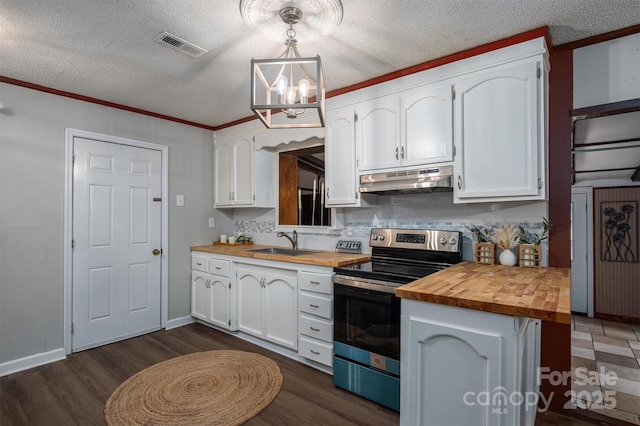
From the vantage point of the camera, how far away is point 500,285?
160 cm

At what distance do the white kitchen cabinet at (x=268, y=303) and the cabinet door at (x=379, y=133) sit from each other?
115cm

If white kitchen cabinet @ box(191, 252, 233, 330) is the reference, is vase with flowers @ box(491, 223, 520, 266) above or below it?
above

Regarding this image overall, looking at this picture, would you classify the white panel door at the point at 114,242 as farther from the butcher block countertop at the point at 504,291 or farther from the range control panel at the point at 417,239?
the butcher block countertop at the point at 504,291

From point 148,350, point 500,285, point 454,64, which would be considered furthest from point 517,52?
point 148,350

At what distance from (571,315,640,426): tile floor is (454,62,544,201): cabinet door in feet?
5.02

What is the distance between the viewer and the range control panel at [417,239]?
2.38 meters

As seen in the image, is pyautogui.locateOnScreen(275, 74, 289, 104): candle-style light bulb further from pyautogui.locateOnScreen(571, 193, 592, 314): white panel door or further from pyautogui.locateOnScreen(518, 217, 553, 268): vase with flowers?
pyautogui.locateOnScreen(571, 193, 592, 314): white panel door

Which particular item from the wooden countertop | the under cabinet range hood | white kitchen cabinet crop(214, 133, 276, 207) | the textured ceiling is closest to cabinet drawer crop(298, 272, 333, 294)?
the wooden countertop

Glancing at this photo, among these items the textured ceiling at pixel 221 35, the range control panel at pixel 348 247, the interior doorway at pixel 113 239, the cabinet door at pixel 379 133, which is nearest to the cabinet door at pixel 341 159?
the cabinet door at pixel 379 133

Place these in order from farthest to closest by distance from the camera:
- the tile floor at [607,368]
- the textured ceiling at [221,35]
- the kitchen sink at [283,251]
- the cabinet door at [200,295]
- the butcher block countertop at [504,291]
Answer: the cabinet door at [200,295] → the kitchen sink at [283,251] → the tile floor at [607,368] → the textured ceiling at [221,35] → the butcher block countertop at [504,291]

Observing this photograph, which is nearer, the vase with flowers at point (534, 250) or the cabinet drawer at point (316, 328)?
the vase with flowers at point (534, 250)

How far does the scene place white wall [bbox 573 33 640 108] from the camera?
1.96 meters

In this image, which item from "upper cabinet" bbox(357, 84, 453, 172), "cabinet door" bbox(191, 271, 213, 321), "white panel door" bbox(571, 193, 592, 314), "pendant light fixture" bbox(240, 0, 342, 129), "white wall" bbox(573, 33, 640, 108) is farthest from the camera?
"white panel door" bbox(571, 193, 592, 314)

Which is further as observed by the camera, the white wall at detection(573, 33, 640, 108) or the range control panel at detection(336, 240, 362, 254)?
the range control panel at detection(336, 240, 362, 254)
